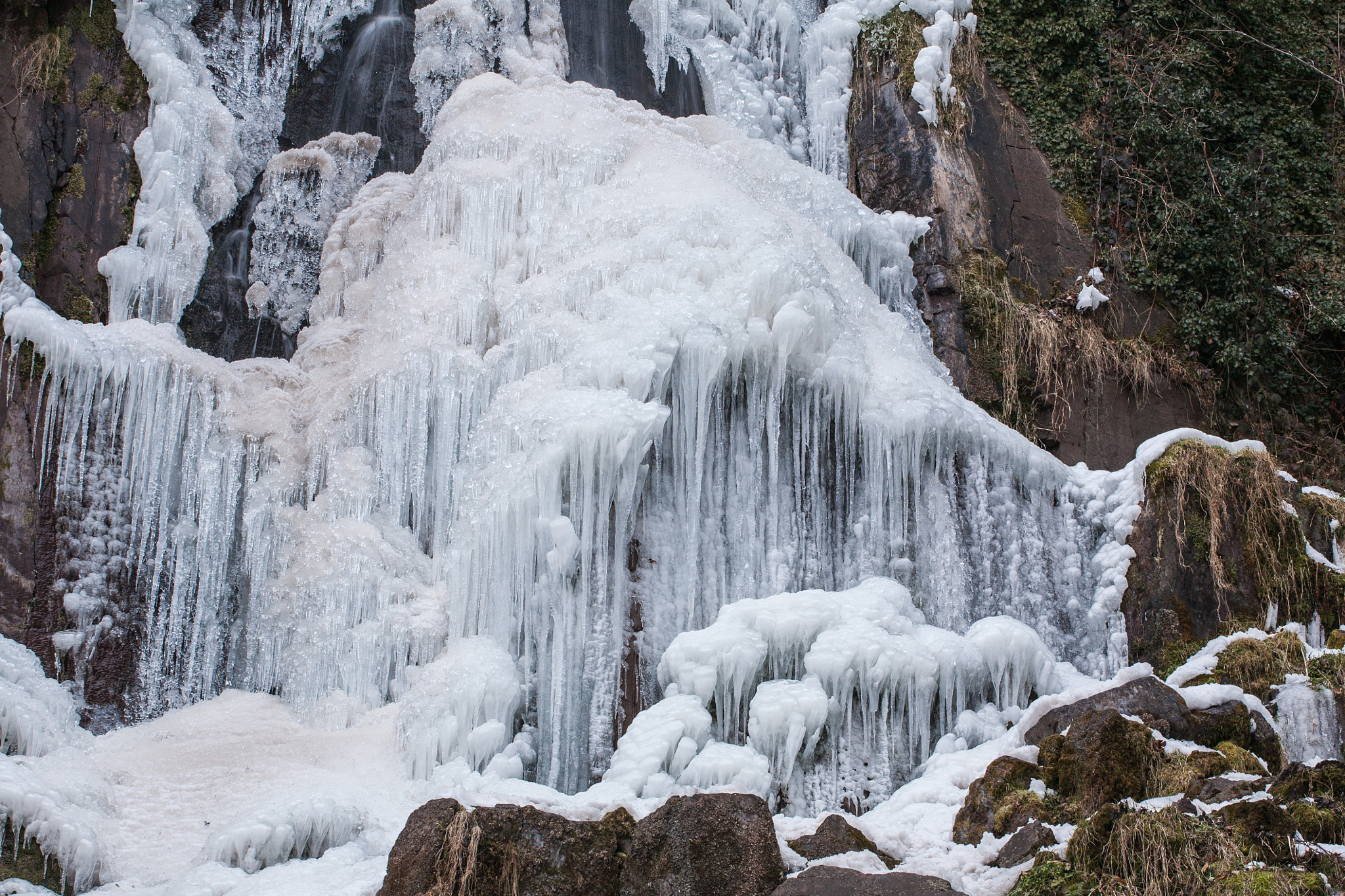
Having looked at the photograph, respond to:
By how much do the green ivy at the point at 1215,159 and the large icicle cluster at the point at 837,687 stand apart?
208 inches

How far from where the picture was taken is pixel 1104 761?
502cm

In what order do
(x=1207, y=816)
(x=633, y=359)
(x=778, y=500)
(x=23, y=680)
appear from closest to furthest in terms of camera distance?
(x=1207, y=816) → (x=23, y=680) → (x=633, y=359) → (x=778, y=500)

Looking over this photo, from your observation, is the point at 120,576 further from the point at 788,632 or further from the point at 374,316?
the point at 788,632

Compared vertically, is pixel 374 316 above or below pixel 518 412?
above

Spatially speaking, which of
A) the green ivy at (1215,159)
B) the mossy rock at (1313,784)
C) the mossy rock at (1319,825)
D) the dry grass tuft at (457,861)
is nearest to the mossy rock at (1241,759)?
the mossy rock at (1313,784)

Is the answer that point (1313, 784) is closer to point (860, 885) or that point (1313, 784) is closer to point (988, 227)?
point (860, 885)

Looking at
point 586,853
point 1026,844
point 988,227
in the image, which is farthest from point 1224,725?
point 988,227

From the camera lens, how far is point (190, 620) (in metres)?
7.19

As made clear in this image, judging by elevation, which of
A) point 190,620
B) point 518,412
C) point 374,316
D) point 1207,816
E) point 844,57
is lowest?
point 1207,816

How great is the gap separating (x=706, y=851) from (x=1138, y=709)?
2729 mm

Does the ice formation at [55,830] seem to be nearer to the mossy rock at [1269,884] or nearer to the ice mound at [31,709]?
the ice mound at [31,709]

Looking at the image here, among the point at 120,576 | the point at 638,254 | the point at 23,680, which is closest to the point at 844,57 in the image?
the point at 638,254

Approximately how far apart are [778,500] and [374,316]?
3.50 m

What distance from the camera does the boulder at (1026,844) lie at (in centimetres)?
458
